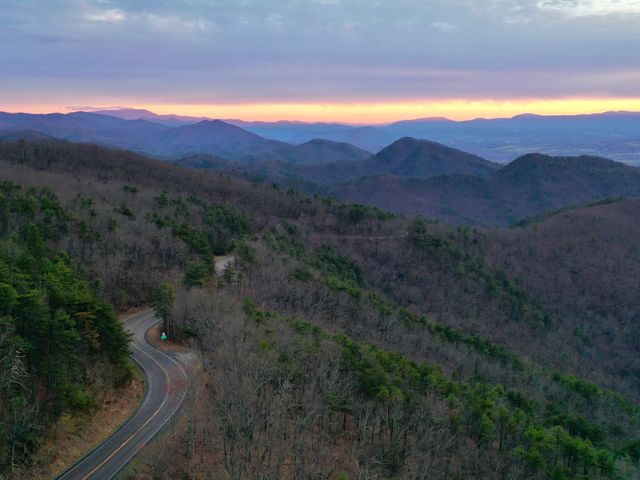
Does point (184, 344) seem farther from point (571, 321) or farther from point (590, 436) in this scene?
point (571, 321)

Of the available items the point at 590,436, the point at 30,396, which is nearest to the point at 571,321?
the point at 590,436

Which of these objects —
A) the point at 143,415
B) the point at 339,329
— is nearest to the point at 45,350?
the point at 143,415

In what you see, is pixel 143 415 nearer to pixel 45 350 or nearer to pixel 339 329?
pixel 45 350

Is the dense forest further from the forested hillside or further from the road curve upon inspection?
the road curve

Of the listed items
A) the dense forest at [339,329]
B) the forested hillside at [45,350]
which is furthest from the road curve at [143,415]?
the forested hillside at [45,350]

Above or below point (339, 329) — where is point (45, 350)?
above
